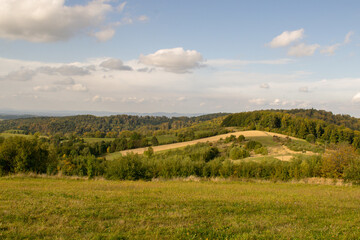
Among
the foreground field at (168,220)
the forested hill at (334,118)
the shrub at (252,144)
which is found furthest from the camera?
the forested hill at (334,118)

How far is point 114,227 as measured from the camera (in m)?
7.12

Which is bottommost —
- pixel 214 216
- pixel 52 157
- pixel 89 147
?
pixel 89 147

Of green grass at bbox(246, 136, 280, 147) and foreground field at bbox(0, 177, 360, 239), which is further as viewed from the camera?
green grass at bbox(246, 136, 280, 147)

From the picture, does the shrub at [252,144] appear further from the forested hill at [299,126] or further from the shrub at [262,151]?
the forested hill at [299,126]

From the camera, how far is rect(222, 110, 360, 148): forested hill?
8269 cm

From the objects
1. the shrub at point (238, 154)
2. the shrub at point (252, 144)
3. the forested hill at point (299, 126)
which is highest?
the forested hill at point (299, 126)

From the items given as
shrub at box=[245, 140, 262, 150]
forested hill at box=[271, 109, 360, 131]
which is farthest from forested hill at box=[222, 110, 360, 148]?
shrub at box=[245, 140, 262, 150]

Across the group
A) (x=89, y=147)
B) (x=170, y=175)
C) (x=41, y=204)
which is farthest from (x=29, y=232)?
(x=89, y=147)

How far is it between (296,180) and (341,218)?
21900mm

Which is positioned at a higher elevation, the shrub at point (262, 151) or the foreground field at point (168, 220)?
the foreground field at point (168, 220)

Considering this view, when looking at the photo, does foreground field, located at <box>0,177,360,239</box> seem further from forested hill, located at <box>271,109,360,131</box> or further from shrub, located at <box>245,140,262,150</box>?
forested hill, located at <box>271,109,360,131</box>

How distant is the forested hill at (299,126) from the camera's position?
271 ft

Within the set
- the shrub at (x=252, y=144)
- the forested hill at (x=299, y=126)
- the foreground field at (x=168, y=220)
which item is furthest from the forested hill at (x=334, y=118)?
the foreground field at (x=168, y=220)

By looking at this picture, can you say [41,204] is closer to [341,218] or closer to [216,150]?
[341,218]
